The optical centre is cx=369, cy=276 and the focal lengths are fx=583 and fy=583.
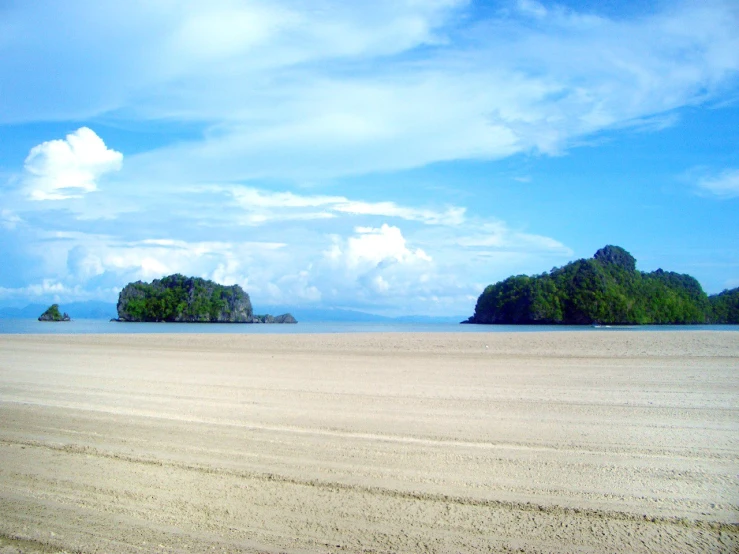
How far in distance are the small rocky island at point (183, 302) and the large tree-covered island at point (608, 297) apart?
64357mm

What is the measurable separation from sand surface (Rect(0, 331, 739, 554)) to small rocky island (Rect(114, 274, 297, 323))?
125 metres

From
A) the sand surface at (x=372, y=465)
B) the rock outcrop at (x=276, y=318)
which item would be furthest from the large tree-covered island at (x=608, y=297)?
the sand surface at (x=372, y=465)

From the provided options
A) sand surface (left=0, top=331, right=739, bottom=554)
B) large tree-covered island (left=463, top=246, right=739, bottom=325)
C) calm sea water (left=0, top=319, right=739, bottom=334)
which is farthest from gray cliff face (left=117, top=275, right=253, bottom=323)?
sand surface (left=0, top=331, right=739, bottom=554)

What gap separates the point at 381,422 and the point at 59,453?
459 cm

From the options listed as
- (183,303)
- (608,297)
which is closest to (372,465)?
(608,297)

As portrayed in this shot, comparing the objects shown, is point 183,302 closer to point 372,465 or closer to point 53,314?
point 53,314

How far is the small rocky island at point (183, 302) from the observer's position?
13450cm

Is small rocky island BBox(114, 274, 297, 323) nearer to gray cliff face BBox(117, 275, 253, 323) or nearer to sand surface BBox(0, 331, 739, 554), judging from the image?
gray cliff face BBox(117, 275, 253, 323)

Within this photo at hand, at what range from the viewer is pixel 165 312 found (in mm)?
135000

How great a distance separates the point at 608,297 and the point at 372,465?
123 metres

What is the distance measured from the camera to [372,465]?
686 centimetres

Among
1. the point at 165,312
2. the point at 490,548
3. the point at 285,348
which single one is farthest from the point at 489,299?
the point at 490,548

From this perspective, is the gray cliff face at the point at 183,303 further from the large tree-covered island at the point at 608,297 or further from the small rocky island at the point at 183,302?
the large tree-covered island at the point at 608,297

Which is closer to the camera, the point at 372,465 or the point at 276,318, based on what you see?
the point at 372,465
